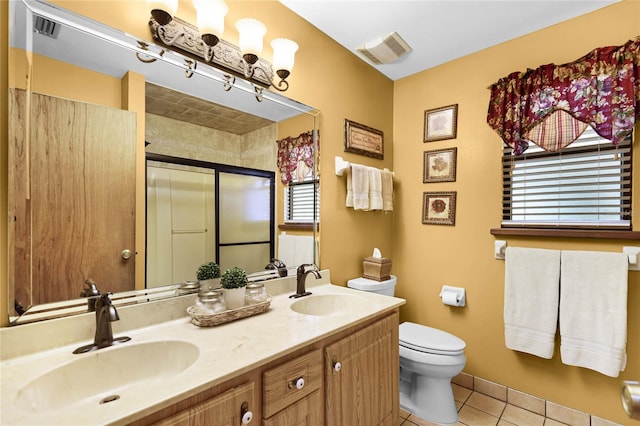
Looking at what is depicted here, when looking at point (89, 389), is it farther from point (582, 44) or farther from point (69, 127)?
point (582, 44)

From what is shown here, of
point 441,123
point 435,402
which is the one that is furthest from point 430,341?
point 441,123

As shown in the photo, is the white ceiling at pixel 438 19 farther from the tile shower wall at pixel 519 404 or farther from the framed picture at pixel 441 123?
the tile shower wall at pixel 519 404

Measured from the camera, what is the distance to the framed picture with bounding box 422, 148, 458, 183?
7.59 ft

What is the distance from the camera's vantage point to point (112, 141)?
3.78 ft

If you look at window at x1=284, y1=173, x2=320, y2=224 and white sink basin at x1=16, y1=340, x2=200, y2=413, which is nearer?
white sink basin at x1=16, y1=340, x2=200, y2=413

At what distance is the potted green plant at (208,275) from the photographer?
137 cm

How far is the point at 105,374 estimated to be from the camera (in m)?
0.97

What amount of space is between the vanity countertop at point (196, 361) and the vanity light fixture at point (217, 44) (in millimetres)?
1149

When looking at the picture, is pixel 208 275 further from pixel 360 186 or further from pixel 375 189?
pixel 375 189

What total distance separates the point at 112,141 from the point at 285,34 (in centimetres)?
119

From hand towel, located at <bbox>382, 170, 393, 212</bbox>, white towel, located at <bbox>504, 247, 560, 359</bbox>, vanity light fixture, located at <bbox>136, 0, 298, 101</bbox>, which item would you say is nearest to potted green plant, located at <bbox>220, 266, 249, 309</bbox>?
vanity light fixture, located at <bbox>136, 0, 298, 101</bbox>

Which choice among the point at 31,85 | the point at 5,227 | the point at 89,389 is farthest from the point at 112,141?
the point at 89,389

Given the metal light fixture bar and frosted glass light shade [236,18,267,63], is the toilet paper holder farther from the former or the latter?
frosted glass light shade [236,18,267,63]

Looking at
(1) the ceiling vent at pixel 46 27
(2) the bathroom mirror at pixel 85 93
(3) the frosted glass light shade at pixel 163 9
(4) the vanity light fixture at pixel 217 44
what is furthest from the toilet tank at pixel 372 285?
(1) the ceiling vent at pixel 46 27
